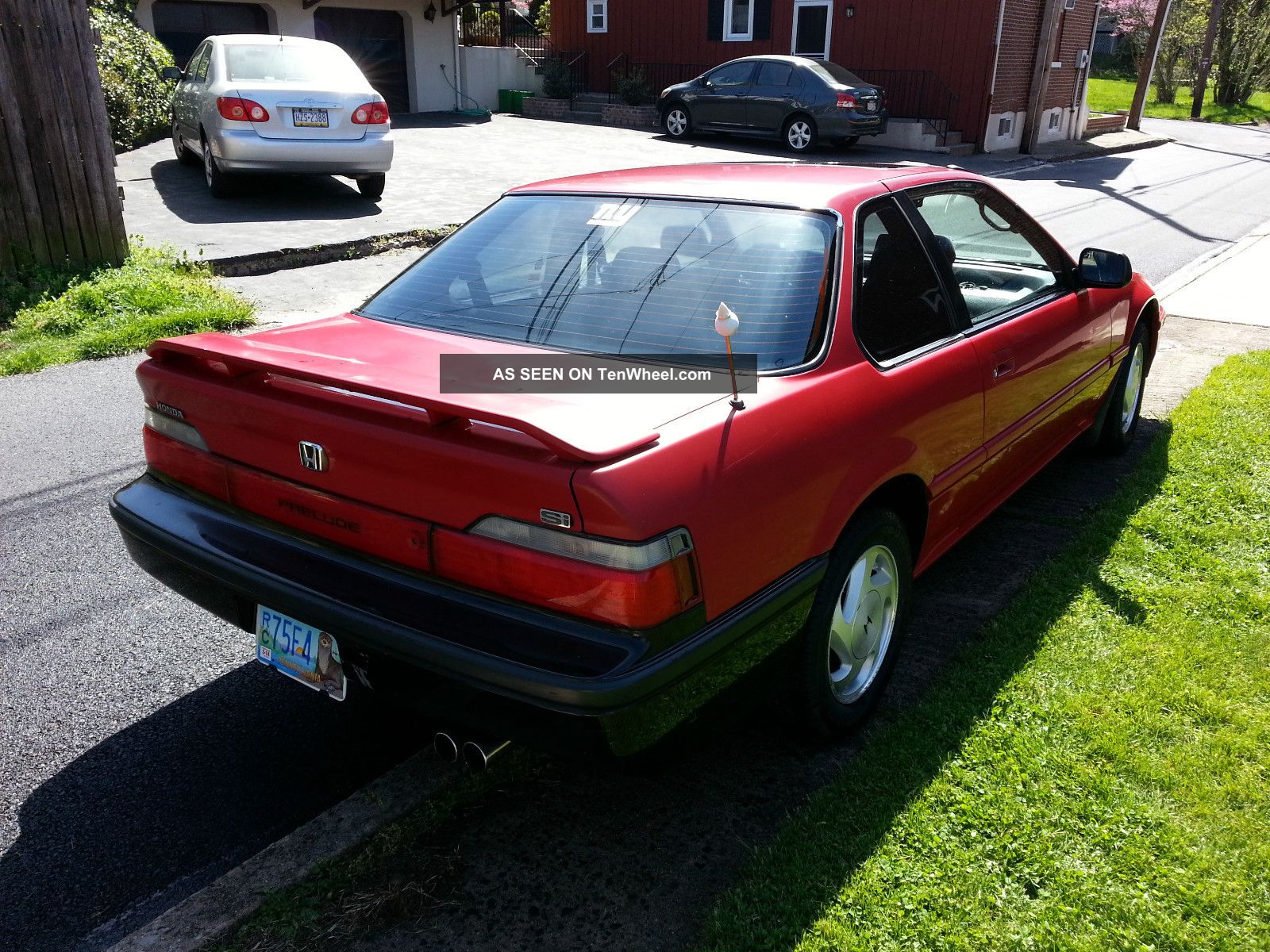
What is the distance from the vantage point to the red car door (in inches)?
145

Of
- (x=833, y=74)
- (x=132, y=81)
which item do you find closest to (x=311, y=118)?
(x=132, y=81)

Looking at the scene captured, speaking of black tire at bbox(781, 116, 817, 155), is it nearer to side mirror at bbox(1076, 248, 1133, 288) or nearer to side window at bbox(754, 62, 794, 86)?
side window at bbox(754, 62, 794, 86)

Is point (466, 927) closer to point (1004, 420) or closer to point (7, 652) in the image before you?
point (7, 652)

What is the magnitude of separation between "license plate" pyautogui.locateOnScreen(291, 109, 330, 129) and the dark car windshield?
11624mm

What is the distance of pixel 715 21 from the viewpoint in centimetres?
2542

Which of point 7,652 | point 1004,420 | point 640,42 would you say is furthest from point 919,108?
point 7,652

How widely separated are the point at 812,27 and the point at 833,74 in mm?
4979

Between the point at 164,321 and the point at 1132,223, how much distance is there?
11.8m

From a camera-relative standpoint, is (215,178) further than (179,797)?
Yes

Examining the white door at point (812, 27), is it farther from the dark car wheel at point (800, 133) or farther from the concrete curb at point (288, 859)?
the concrete curb at point (288, 859)

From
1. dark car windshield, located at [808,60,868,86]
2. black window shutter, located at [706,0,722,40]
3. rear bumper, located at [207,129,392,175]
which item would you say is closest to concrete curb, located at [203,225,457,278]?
rear bumper, located at [207,129,392,175]

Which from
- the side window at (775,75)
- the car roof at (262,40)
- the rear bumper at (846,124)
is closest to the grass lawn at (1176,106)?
the rear bumper at (846,124)

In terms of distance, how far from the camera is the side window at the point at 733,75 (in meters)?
20.5

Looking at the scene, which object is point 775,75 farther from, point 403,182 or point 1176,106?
point 1176,106
